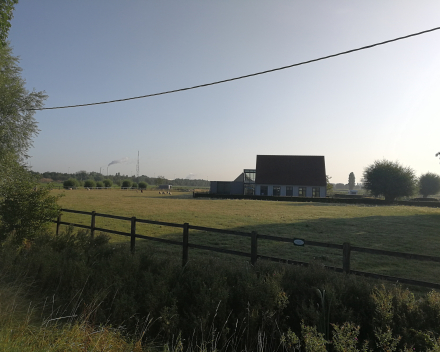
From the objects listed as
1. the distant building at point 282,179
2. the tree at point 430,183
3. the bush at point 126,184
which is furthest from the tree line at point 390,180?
the bush at point 126,184

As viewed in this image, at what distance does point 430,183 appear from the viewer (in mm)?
81938

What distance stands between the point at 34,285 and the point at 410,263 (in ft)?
32.9

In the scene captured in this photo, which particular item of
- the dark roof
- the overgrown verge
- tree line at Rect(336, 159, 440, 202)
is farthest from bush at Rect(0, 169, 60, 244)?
tree line at Rect(336, 159, 440, 202)

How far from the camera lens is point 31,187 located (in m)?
9.41

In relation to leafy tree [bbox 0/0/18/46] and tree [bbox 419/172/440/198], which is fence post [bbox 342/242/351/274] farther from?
tree [bbox 419/172/440/198]

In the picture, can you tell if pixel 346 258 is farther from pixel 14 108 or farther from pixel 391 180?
pixel 391 180

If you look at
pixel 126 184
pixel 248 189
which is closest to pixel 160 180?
pixel 126 184

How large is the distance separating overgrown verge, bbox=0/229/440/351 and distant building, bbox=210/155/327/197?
51.5 metres

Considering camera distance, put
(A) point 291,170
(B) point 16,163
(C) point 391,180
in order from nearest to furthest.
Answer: (B) point 16,163, (C) point 391,180, (A) point 291,170

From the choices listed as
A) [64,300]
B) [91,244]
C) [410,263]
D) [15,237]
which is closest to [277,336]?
[64,300]

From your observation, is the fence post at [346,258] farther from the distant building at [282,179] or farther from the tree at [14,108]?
the distant building at [282,179]

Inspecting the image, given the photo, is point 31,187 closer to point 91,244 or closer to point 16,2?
point 91,244

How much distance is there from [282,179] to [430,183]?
52360mm

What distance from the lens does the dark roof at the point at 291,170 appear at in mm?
55875
